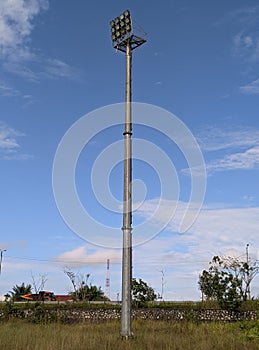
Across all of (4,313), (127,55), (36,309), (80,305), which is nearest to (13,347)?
(127,55)

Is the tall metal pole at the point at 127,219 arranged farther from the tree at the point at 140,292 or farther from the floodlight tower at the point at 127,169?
the tree at the point at 140,292

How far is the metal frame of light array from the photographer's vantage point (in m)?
12.5

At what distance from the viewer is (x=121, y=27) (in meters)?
12.7

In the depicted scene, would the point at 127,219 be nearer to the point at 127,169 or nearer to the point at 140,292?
the point at 127,169

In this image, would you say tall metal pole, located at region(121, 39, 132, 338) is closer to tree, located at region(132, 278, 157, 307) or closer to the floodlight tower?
the floodlight tower

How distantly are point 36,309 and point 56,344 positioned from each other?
34.0ft

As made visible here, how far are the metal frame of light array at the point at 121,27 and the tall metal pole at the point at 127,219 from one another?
0.31 metres

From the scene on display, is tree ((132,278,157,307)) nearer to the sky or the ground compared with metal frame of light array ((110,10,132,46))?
nearer to the ground

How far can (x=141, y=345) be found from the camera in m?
9.83

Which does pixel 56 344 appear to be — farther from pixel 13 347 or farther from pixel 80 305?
pixel 80 305

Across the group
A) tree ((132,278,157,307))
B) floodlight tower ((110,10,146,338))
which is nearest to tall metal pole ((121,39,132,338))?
floodlight tower ((110,10,146,338))

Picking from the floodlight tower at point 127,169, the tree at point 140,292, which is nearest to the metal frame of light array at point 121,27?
the floodlight tower at point 127,169

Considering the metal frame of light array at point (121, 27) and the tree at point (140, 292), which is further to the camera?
the tree at point (140, 292)

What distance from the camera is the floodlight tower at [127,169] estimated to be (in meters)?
10.8
